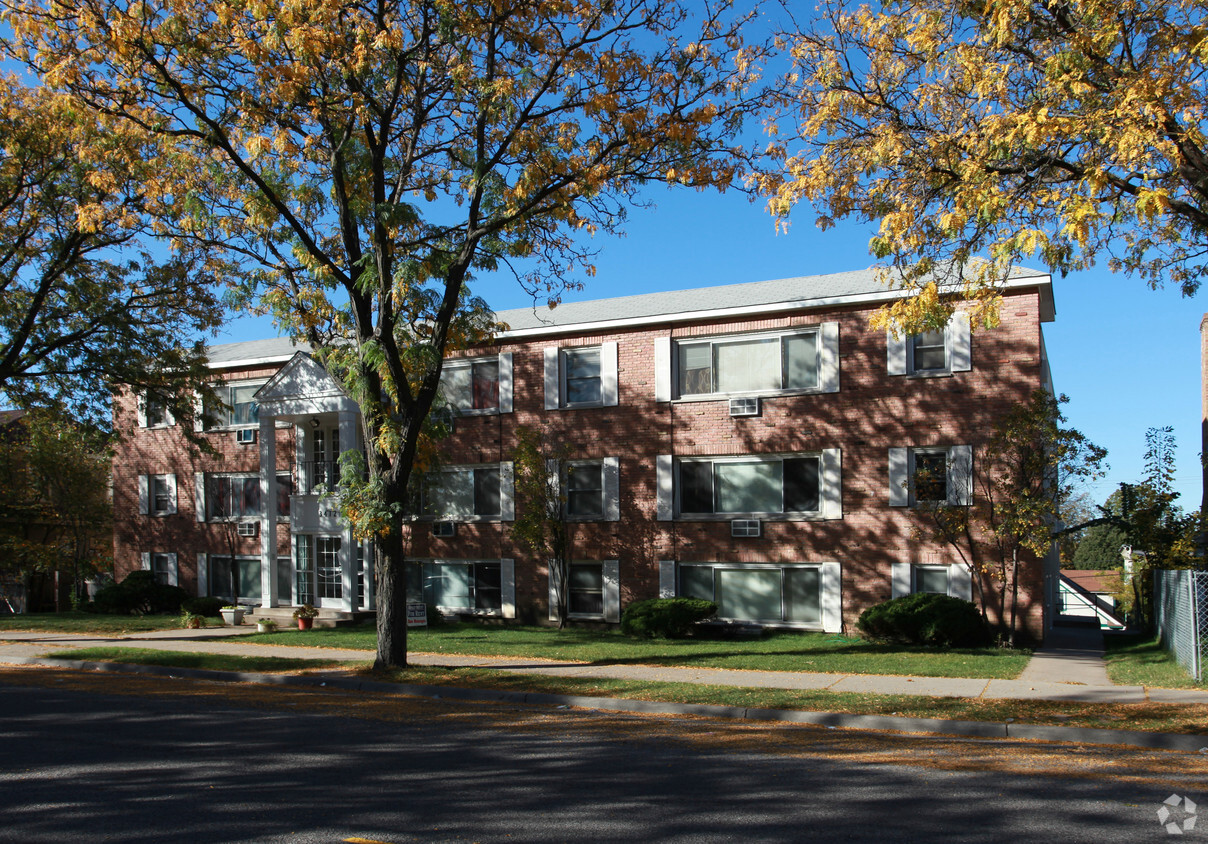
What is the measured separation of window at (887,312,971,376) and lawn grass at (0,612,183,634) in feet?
59.0

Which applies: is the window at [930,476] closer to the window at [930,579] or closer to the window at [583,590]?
the window at [930,579]

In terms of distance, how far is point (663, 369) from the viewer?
21.7 metres

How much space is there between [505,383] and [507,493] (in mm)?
2702

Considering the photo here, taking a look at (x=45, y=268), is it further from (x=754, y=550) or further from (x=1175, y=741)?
(x=1175, y=741)

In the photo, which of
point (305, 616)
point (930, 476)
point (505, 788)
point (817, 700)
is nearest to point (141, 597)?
point (305, 616)

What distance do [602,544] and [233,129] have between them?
39.5 ft

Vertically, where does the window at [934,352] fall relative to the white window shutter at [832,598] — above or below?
above

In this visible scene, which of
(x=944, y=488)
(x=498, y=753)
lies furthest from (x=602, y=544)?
(x=498, y=753)

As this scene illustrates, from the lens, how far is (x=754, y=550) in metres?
20.9

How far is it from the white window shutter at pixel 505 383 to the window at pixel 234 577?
9.80m

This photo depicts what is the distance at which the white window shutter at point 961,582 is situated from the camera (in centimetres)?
1859

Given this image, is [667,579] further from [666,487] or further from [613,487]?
[613,487]

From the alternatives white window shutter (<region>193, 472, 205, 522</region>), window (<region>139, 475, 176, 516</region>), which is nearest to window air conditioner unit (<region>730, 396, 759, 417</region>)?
white window shutter (<region>193, 472, 205, 522</region>)

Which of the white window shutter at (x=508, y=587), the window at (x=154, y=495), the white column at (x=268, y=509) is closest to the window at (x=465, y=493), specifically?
the white window shutter at (x=508, y=587)
